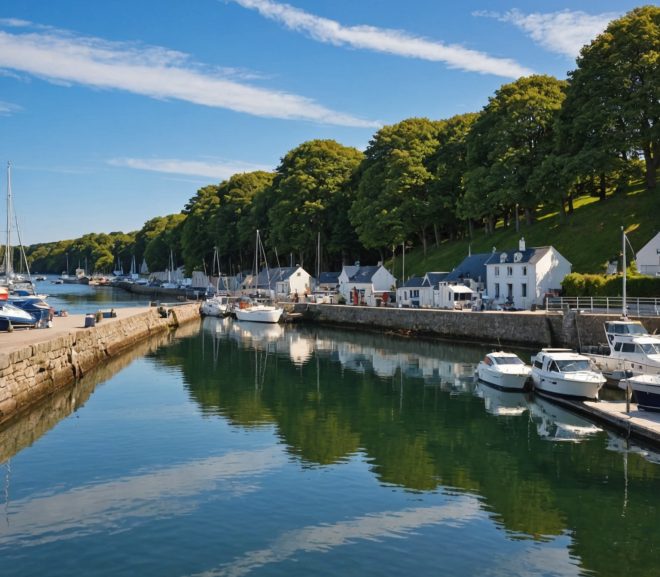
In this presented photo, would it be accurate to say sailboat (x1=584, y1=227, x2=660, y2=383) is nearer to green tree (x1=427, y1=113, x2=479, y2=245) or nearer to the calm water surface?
the calm water surface

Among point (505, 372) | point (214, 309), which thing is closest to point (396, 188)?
point (214, 309)

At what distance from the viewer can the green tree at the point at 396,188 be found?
85.8 metres

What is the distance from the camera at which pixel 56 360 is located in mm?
34562

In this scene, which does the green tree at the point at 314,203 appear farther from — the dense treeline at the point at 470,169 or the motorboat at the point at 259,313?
the motorboat at the point at 259,313

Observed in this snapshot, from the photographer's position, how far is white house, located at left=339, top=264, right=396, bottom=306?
79.2m

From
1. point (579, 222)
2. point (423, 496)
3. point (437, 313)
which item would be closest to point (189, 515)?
point (423, 496)

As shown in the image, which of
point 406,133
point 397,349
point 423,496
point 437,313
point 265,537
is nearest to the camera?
point 265,537

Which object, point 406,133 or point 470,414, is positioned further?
point 406,133

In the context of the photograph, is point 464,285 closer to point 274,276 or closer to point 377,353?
point 377,353

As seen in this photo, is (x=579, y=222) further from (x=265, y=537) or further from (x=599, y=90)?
(x=265, y=537)

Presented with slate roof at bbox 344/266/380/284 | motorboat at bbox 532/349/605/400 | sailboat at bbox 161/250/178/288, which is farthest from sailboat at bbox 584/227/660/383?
sailboat at bbox 161/250/178/288

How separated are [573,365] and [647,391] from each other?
599cm

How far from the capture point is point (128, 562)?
560 inches

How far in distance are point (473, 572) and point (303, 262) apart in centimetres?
9757
